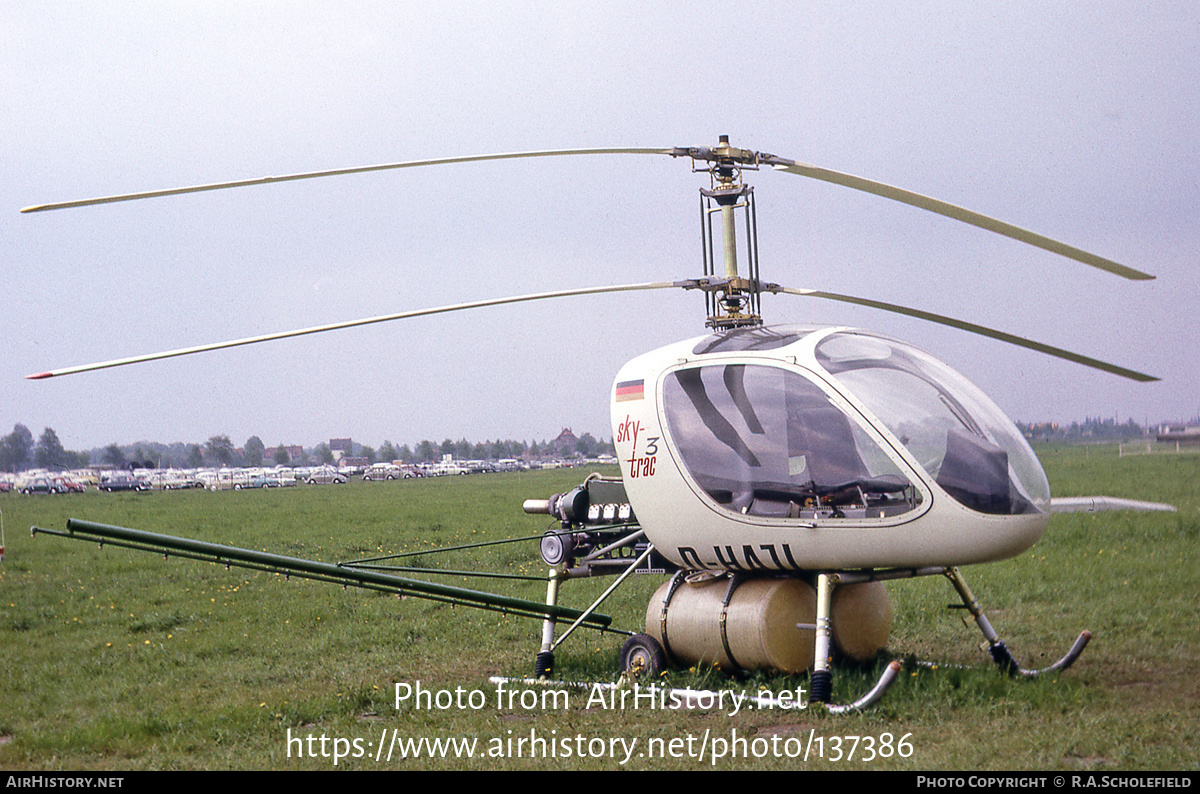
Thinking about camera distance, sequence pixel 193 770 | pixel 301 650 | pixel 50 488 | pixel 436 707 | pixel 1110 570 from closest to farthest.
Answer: pixel 193 770 < pixel 436 707 < pixel 301 650 < pixel 1110 570 < pixel 50 488

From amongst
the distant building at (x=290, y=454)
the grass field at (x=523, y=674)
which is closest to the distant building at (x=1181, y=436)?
the grass field at (x=523, y=674)

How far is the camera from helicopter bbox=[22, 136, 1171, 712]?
6.69 meters

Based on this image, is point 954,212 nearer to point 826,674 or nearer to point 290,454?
point 826,674

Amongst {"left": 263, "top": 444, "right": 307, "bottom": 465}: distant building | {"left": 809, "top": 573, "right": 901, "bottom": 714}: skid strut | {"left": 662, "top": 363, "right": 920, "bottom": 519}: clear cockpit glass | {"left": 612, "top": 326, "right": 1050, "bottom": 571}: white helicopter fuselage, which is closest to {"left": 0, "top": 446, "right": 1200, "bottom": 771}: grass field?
{"left": 809, "top": 573, "right": 901, "bottom": 714}: skid strut

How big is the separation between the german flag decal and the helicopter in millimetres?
14

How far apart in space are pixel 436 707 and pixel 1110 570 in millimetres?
8910

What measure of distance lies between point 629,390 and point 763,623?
212 centimetres

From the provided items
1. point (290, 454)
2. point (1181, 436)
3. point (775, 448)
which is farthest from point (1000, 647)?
point (290, 454)

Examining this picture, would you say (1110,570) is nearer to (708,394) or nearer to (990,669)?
(990,669)

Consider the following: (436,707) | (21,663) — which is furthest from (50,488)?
(436,707)

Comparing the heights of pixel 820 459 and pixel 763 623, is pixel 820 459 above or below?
above

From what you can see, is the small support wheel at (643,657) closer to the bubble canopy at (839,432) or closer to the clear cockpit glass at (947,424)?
the bubble canopy at (839,432)

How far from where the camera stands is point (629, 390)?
830 cm
